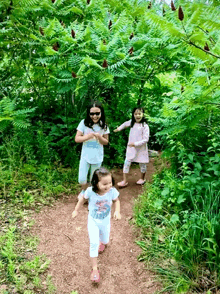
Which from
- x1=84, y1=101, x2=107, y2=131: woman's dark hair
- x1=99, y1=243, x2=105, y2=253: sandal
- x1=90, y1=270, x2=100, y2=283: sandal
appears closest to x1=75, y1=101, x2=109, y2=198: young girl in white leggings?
x1=84, y1=101, x2=107, y2=131: woman's dark hair

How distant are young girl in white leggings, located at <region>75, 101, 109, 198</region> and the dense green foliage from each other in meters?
0.58

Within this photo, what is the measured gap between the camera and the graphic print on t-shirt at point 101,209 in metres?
3.15

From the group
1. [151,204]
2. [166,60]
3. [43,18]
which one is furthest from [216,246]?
[43,18]

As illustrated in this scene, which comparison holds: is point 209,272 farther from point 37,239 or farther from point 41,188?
point 41,188

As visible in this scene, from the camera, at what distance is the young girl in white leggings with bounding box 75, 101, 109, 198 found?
4.00 meters

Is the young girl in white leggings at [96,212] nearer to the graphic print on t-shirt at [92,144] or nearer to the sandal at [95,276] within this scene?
the sandal at [95,276]

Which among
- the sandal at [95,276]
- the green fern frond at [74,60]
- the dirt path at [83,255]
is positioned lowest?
the dirt path at [83,255]

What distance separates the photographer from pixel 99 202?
10.3 feet

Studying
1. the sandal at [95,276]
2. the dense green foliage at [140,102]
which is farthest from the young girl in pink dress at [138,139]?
the sandal at [95,276]

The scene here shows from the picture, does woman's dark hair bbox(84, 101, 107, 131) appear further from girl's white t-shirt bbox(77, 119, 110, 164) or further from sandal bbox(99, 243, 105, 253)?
sandal bbox(99, 243, 105, 253)

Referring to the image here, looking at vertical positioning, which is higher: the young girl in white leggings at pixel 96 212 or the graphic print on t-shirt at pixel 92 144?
the graphic print on t-shirt at pixel 92 144

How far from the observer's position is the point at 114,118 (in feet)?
20.4

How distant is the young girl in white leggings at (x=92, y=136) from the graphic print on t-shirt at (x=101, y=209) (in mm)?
938

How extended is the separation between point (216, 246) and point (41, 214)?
2554mm
